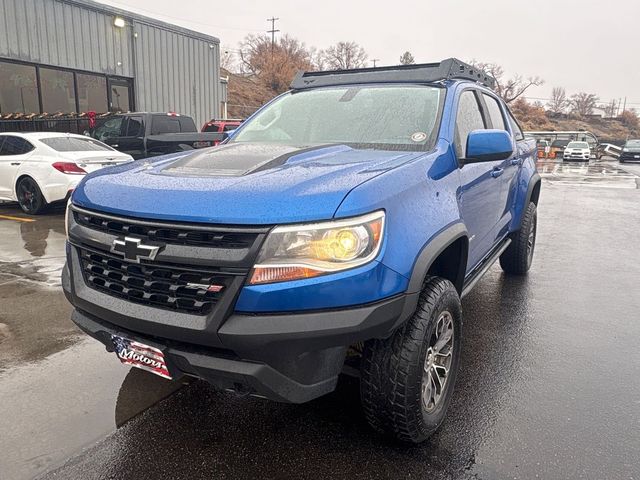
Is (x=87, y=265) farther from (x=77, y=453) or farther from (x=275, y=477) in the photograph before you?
(x=275, y=477)

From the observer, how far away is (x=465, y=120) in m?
3.41

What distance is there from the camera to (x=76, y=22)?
14.5 metres

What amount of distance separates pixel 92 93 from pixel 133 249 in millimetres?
15558

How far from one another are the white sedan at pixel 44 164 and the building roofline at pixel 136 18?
729 cm

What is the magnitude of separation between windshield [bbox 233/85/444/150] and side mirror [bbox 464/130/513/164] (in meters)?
0.22

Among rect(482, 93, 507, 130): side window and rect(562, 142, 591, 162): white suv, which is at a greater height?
rect(482, 93, 507, 130): side window

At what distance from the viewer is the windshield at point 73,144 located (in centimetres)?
876

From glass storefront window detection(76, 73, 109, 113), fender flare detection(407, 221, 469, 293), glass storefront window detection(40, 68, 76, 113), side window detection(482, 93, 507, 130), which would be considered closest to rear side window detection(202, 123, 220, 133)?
glass storefront window detection(76, 73, 109, 113)

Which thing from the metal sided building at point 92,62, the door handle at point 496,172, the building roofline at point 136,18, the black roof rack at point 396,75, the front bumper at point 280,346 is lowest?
the front bumper at point 280,346

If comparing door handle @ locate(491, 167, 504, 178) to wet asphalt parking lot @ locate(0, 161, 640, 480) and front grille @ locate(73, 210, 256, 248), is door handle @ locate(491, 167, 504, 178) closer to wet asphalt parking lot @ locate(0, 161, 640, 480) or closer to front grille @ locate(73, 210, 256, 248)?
wet asphalt parking lot @ locate(0, 161, 640, 480)

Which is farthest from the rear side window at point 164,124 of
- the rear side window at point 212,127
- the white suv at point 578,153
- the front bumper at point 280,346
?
the white suv at point 578,153

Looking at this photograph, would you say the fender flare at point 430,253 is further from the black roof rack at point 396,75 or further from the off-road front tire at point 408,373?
the black roof rack at point 396,75

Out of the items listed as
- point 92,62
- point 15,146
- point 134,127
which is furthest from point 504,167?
point 92,62

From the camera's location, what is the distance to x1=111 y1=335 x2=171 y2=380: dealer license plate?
7.11 ft
